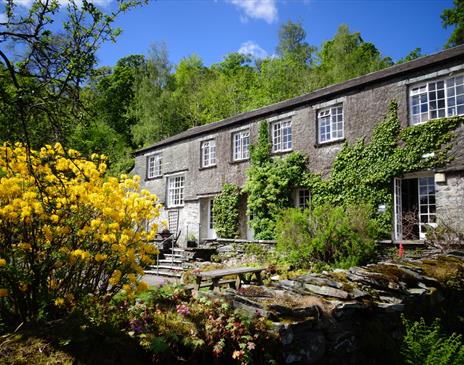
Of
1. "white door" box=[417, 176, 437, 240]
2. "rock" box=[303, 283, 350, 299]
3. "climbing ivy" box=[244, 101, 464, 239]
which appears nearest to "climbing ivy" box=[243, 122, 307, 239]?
"climbing ivy" box=[244, 101, 464, 239]

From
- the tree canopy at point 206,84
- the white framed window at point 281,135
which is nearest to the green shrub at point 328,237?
the white framed window at point 281,135

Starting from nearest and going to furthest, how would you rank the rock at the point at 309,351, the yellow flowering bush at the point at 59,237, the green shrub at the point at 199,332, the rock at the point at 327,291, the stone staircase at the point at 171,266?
the green shrub at the point at 199,332
the rock at the point at 309,351
the yellow flowering bush at the point at 59,237
the rock at the point at 327,291
the stone staircase at the point at 171,266

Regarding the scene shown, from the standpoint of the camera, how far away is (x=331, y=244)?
36.8 feet

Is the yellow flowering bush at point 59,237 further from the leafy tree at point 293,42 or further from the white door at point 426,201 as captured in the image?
the leafy tree at point 293,42

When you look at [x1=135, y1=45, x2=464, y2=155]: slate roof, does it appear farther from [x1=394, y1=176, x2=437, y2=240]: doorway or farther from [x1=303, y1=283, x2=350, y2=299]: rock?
[x1=303, y1=283, x2=350, y2=299]: rock

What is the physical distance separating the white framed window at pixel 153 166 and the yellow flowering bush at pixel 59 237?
20.3 metres

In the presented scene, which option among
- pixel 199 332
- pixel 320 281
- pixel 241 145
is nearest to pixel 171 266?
pixel 241 145

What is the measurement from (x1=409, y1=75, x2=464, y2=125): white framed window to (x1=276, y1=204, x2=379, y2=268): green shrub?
418 centimetres

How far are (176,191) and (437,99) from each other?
15.6 m

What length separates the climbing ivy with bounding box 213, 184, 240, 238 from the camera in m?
18.6

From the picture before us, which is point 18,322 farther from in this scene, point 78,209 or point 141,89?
point 141,89

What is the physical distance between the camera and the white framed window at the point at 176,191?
2305 centimetres

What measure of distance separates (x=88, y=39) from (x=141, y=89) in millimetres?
37103

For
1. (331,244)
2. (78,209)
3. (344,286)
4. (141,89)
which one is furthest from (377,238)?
(141,89)
